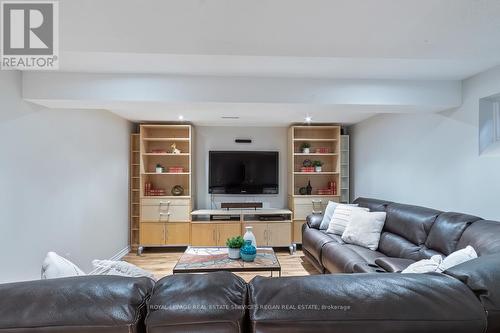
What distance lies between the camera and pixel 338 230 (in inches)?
139

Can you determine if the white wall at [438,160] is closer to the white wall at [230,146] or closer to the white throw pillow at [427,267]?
the white throw pillow at [427,267]

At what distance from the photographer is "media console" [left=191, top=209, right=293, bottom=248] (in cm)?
439

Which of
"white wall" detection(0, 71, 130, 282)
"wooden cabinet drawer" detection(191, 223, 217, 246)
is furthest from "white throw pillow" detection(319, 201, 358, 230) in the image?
"white wall" detection(0, 71, 130, 282)

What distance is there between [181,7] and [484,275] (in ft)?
5.50

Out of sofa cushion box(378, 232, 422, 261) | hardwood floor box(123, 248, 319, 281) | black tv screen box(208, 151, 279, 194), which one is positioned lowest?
hardwood floor box(123, 248, 319, 281)

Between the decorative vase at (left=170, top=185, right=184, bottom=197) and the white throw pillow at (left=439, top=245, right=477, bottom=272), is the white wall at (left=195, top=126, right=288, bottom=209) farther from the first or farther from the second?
the white throw pillow at (left=439, top=245, right=477, bottom=272)

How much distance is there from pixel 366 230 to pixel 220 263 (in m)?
1.75

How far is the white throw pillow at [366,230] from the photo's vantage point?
3.07 m

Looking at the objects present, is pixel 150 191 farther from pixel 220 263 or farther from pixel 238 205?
pixel 220 263

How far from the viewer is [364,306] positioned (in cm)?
85

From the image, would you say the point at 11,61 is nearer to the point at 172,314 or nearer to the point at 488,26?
the point at 172,314

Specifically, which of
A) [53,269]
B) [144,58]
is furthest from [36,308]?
[144,58]

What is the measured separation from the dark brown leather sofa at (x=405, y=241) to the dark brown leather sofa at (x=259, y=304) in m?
1.21

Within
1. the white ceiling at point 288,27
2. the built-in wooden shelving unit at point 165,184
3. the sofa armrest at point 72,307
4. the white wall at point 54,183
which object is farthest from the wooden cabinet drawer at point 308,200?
the sofa armrest at point 72,307
